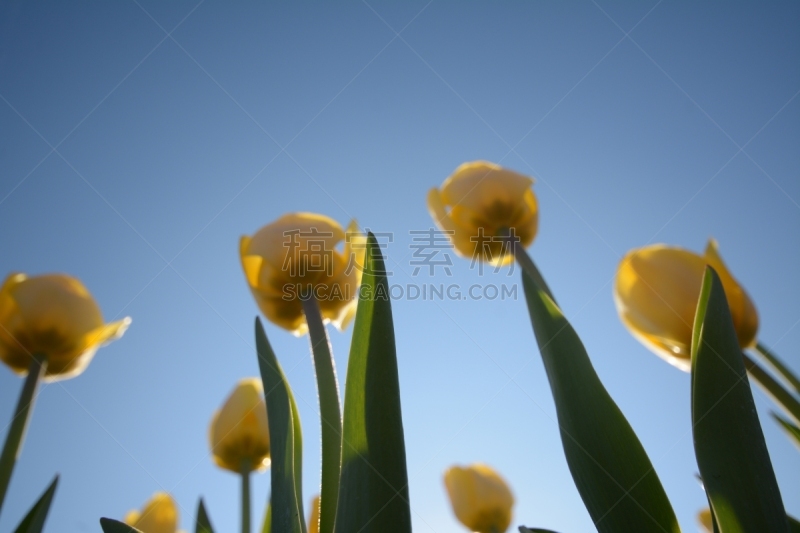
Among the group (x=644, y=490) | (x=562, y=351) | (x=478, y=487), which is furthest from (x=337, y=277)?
(x=478, y=487)

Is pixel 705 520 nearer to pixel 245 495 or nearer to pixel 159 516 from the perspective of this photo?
pixel 245 495

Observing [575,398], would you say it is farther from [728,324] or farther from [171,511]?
[171,511]

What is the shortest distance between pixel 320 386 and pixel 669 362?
44 cm

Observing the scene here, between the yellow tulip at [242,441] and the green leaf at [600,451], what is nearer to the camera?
the green leaf at [600,451]

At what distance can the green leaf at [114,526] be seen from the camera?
0.57 meters

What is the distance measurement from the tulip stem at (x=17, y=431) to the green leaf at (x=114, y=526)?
20cm

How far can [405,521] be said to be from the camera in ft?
1.46

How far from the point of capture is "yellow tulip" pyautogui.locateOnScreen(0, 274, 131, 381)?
95 cm

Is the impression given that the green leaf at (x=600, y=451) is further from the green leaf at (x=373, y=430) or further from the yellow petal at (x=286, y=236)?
the yellow petal at (x=286, y=236)

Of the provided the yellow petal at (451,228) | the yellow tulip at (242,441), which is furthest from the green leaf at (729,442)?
the yellow tulip at (242,441)

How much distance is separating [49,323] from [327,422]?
61cm

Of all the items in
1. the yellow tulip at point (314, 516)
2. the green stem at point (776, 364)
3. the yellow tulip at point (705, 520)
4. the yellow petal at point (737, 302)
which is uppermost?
the yellow petal at point (737, 302)

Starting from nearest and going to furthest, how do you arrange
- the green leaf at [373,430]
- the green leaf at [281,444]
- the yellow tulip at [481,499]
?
1. the green leaf at [373,430]
2. the green leaf at [281,444]
3. the yellow tulip at [481,499]

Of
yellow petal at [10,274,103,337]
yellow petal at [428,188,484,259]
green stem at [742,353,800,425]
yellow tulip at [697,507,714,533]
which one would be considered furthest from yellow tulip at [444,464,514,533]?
yellow petal at [10,274,103,337]
